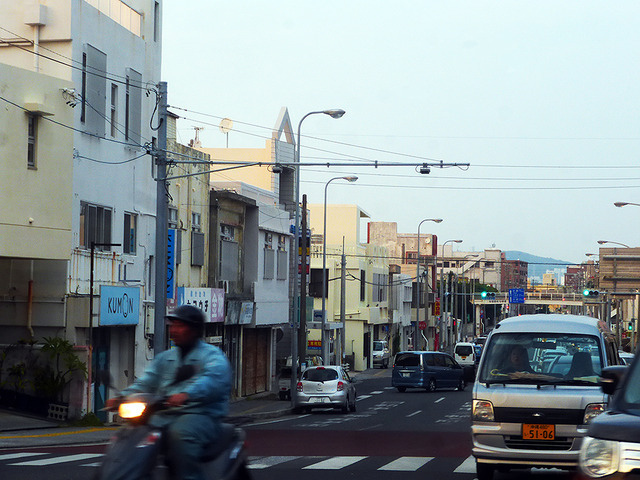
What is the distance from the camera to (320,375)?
3566cm

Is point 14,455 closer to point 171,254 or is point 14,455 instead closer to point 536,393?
point 536,393

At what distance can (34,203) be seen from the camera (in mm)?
25938

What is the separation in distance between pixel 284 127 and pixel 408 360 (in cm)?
1793

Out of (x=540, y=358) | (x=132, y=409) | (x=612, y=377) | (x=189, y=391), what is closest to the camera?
(x=132, y=409)

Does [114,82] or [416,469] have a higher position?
[114,82]

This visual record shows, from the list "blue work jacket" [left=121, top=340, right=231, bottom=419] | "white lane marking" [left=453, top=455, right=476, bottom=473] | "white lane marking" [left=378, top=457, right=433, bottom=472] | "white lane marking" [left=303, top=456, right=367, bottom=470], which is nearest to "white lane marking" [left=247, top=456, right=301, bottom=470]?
"white lane marking" [left=303, top=456, right=367, bottom=470]

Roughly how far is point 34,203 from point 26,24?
6.08m

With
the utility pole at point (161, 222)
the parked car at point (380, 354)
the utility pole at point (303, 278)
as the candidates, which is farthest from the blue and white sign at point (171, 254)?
the parked car at point (380, 354)

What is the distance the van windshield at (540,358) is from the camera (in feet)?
44.6

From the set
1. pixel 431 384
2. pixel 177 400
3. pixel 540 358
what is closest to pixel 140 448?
pixel 177 400

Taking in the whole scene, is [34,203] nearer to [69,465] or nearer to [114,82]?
[114,82]

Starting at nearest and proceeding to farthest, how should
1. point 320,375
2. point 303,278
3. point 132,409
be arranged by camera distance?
point 132,409 → point 320,375 → point 303,278

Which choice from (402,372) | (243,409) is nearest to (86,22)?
(243,409)

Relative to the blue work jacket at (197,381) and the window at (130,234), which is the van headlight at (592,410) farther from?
the window at (130,234)
